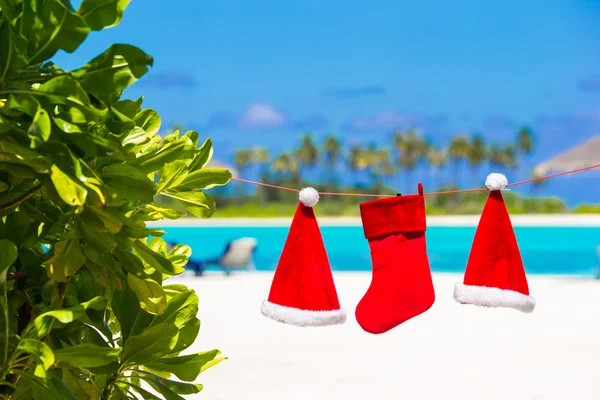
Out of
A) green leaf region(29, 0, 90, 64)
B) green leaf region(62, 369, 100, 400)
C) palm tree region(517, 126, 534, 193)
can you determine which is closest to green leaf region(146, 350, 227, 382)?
green leaf region(62, 369, 100, 400)

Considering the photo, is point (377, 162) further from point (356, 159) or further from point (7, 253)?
point (7, 253)

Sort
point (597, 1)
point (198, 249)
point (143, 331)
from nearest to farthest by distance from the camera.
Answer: point (143, 331)
point (198, 249)
point (597, 1)

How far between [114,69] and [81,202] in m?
0.16

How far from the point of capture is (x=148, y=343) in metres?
1.17

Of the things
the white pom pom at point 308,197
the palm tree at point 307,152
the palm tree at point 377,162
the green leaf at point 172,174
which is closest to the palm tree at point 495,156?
the palm tree at point 377,162

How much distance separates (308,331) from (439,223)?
66.5ft

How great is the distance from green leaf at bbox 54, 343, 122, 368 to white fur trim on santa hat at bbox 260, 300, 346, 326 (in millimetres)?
1496

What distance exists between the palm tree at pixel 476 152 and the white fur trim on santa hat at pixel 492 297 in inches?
1936

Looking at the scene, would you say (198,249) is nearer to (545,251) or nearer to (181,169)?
(545,251)

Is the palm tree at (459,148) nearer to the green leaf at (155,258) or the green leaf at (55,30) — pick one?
the green leaf at (155,258)

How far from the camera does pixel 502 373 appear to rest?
4.67 m

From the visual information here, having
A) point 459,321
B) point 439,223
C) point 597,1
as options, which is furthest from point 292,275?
point 597,1

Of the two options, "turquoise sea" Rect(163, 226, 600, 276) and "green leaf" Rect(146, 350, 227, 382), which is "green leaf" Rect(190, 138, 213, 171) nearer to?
"green leaf" Rect(146, 350, 227, 382)

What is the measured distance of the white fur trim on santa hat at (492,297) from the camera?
2.42m
